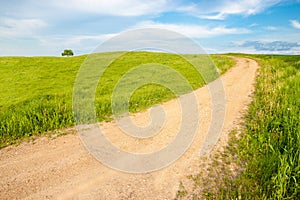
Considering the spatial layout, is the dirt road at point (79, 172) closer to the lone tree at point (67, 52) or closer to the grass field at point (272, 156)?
the grass field at point (272, 156)

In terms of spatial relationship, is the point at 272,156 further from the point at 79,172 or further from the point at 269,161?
the point at 79,172

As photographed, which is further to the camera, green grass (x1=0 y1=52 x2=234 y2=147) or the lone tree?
the lone tree

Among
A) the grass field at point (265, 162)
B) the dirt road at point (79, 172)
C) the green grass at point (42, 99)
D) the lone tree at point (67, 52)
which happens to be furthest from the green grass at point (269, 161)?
the lone tree at point (67, 52)

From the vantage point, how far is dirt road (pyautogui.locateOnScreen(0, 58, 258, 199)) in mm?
5070

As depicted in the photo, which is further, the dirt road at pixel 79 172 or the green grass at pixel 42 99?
the green grass at pixel 42 99

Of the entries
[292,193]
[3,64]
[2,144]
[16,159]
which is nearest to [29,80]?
[3,64]

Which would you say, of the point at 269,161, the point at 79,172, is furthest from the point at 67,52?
the point at 269,161

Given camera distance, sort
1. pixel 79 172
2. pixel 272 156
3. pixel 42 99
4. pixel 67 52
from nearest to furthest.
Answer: pixel 272 156, pixel 79 172, pixel 42 99, pixel 67 52

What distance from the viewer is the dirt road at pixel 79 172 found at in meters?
5.07

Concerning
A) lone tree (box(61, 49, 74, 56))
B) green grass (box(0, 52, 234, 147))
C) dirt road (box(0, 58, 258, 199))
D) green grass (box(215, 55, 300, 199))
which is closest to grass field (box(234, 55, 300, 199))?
green grass (box(215, 55, 300, 199))

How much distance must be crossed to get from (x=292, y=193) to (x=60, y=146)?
6.65m

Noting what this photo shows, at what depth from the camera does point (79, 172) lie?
593cm

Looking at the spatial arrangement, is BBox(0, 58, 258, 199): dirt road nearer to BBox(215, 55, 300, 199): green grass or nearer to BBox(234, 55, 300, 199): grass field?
BBox(215, 55, 300, 199): green grass

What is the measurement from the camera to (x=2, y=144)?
310 inches
